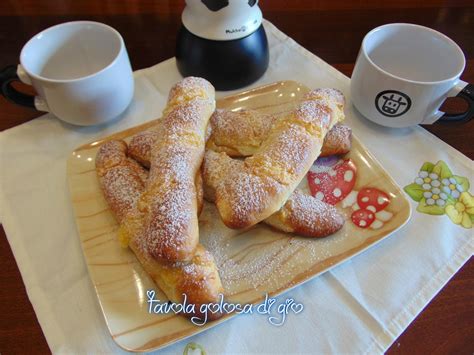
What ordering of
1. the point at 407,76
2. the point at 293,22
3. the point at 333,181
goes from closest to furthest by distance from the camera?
the point at 333,181
the point at 407,76
the point at 293,22

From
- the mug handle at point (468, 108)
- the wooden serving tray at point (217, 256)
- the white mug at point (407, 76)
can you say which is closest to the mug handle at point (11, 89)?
the wooden serving tray at point (217, 256)

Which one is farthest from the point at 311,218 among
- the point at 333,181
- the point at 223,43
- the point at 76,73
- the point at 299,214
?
the point at 76,73

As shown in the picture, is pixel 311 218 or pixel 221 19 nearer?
pixel 311 218

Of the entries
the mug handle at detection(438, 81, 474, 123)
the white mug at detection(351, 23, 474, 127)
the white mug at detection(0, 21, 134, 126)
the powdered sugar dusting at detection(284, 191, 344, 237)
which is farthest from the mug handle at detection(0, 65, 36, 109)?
the mug handle at detection(438, 81, 474, 123)

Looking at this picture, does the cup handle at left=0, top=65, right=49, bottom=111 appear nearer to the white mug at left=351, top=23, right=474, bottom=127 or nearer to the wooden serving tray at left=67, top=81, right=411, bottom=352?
the wooden serving tray at left=67, top=81, right=411, bottom=352

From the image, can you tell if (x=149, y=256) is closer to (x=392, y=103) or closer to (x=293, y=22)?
(x=392, y=103)

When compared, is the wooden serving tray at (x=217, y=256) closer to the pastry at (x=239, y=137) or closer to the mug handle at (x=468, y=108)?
the pastry at (x=239, y=137)
